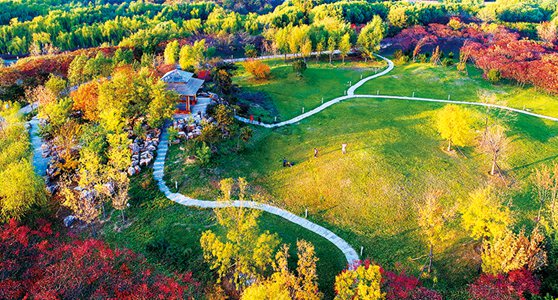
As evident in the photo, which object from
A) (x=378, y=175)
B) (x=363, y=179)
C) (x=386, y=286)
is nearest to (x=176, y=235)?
(x=386, y=286)

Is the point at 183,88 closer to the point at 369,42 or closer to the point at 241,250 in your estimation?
the point at 241,250

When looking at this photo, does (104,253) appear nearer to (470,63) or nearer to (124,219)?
(124,219)

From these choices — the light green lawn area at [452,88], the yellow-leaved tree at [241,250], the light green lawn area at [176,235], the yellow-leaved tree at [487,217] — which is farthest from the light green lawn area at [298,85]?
the yellow-leaved tree at [487,217]

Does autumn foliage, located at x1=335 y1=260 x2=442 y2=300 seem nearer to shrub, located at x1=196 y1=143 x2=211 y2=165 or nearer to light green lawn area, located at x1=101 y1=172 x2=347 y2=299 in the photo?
light green lawn area, located at x1=101 y1=172 x2=347 y2=299

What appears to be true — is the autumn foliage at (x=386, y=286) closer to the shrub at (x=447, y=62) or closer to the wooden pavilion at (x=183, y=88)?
the wooden pavilion at (x=183, y=88)

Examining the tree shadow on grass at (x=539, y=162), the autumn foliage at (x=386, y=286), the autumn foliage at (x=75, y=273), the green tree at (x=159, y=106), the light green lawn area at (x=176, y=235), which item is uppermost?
the green tree at (x=159, y=106)

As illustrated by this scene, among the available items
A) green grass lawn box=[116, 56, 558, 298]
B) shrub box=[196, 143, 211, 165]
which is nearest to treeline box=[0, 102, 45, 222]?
green grass lawn box=[116, 56, 558, 298]
